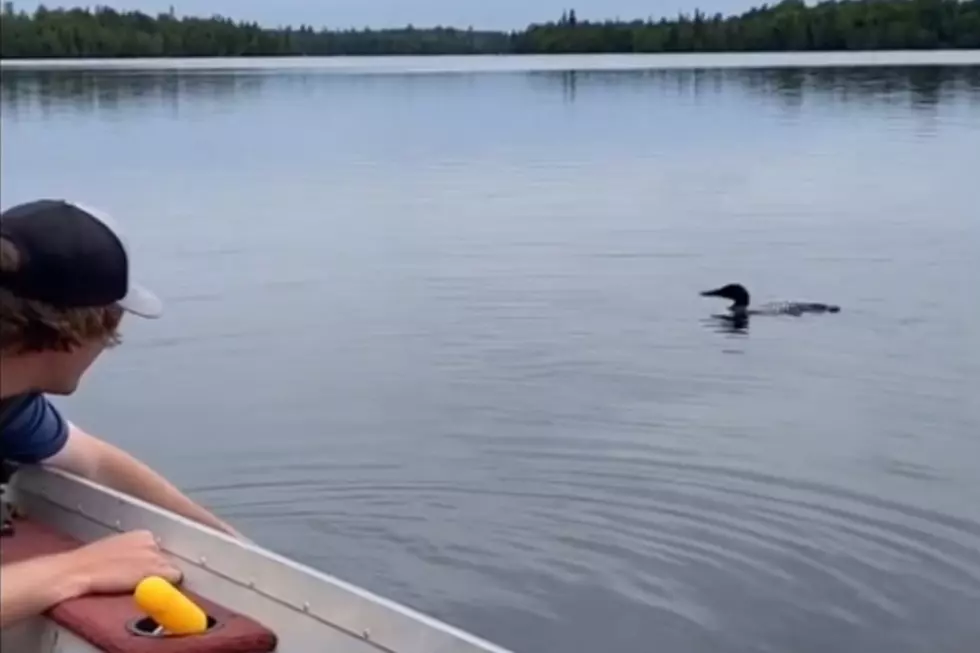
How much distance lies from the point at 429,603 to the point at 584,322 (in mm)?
6455

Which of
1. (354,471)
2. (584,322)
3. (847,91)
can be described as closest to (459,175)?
(584,322)

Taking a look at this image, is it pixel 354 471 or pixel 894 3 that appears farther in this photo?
pixel 894 3

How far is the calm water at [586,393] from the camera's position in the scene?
6918 millimetres

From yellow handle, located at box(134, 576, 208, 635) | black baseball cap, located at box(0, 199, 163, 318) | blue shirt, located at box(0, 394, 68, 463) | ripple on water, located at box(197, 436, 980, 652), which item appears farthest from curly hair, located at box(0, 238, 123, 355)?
ripple on water, located at box(197, 436, 980, 652)

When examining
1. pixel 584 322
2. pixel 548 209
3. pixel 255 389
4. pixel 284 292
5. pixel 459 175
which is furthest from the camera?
pixel 459 175

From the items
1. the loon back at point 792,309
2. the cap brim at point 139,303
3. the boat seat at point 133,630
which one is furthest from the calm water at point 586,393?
the cap brim at point 139,303

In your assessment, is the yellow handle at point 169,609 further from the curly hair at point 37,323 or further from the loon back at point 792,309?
the loon back at point 792,309

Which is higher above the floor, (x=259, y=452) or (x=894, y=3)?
(x=894, y=3)

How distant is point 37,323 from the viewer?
91.6 inches

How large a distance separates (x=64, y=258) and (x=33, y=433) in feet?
3.24

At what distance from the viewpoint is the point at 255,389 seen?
10625 millimetres

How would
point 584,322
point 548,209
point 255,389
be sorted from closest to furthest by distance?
point 255,389 < point 584,322 < point 548,209

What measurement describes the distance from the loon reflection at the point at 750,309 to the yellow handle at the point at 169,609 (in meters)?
10.6

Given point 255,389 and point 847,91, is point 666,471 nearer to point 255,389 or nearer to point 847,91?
point 255,389
